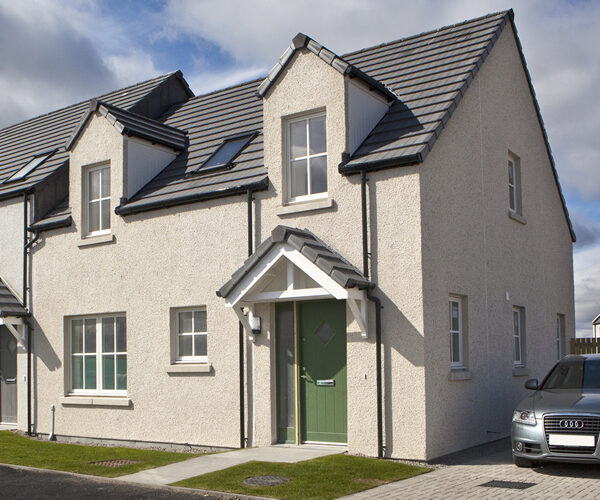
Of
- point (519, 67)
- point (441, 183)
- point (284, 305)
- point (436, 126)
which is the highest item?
point (519, 67)

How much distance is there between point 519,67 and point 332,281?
8.33m

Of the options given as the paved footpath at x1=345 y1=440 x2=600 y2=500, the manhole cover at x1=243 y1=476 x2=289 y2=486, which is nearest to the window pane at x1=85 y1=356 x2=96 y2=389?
the manhole cover at x1=243 y1=476 x2=289 y2=486

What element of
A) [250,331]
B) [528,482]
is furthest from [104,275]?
[528,482]

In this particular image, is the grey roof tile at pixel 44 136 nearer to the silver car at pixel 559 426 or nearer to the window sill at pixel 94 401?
the window sill at pixel 94 401

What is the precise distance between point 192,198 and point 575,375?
23.6ft

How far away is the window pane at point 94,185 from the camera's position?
15742mm

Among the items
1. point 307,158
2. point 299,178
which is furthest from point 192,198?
point 307,158

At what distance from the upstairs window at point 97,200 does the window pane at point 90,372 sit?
2.57 meters

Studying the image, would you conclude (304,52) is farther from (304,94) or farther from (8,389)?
(8,389)

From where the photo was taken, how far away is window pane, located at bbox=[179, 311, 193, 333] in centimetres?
1405

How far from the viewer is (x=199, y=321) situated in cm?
1389

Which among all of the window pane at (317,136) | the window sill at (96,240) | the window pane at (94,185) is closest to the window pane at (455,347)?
the window pane at (317,136)

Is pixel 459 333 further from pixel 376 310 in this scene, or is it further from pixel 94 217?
pixel 94 217

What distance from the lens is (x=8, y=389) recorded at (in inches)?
674
